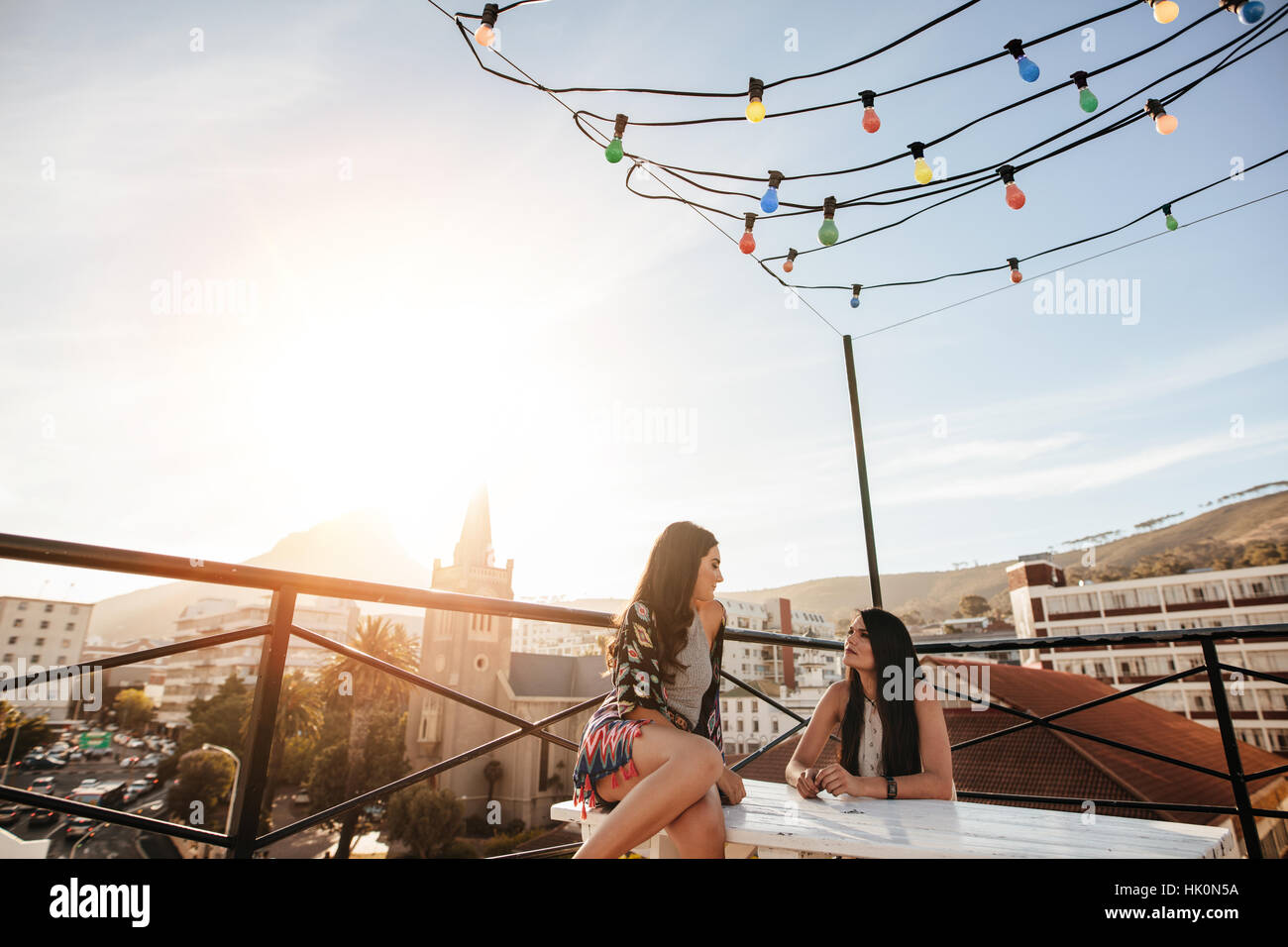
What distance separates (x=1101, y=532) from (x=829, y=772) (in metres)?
152

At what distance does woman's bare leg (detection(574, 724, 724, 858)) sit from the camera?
1586 millimetres

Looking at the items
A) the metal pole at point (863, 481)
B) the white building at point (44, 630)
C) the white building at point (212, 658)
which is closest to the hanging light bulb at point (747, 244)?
the metal pole at point (863, 481)

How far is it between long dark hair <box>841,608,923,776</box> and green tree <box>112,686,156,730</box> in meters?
68.0

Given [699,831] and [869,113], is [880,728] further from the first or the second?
[869,113]

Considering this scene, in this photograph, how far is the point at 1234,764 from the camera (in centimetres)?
256

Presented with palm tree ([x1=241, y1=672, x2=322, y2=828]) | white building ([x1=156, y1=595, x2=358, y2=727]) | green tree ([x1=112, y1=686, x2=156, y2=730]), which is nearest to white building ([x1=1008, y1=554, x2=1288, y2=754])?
palm tree ([x1=241, y1=672, x2=322, y2=828])

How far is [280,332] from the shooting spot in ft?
48.0

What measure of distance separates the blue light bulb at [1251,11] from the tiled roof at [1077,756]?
11.4 meters

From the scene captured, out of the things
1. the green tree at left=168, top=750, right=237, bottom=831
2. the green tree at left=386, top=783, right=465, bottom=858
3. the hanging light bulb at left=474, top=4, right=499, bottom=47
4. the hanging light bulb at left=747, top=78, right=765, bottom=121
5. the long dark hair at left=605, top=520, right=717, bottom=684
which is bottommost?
the green tree at left=386, top=783, right=465, bottom=858

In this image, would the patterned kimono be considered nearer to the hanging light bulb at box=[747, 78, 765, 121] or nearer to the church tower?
the hanging light bulb at box=[747, 78, 765, 121]

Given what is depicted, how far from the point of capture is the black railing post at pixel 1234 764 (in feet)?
7.93

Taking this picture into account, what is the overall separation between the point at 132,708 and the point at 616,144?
69.9 meters
